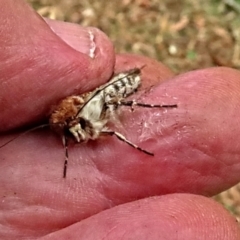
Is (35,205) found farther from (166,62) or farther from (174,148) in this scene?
(166,62)

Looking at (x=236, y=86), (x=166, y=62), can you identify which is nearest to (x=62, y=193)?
(x=236, y=86)

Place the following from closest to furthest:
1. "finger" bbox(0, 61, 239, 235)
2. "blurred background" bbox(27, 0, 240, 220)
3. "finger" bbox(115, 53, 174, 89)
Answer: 1. "finger" bbox(0, 61, 239, 235)
2. "finger" bbox(115, 53, 174, 89)
3. "blurred background" bbox(27, 0, 240, 220)

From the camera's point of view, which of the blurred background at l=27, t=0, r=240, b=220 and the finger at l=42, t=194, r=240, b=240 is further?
the blurred background at l=27, t=0, r=240, b=220

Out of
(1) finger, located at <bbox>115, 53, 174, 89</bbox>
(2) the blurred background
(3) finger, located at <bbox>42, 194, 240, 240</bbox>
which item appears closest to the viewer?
(3) finger, located at <bbox>42, 194, 240, 240</bbox>

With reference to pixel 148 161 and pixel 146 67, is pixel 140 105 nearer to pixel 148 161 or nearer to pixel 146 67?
pixel 148 161

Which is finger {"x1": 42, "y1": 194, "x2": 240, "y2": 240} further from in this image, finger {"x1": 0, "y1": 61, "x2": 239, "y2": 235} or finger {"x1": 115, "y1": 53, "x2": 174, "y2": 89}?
finger {"x1": 115, "y1": 53, "x2": 174, "y2": 89}

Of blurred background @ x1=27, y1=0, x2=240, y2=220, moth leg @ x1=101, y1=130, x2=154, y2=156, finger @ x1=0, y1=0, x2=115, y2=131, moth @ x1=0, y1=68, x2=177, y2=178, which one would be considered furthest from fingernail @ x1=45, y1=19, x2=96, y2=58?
blurred background @ x1=27, y1=0, x2=240, y2=220

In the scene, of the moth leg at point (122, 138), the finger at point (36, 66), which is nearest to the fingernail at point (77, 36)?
the finger at point (36, 66)

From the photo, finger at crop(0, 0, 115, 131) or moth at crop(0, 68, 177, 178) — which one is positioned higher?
finger at crop(0, 0, 115, 131)
